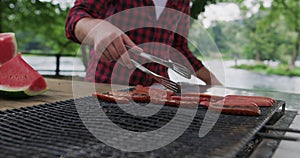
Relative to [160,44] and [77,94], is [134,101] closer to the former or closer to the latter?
[77,94]

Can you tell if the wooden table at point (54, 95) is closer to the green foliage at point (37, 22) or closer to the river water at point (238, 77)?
the river water at point (238, 77)

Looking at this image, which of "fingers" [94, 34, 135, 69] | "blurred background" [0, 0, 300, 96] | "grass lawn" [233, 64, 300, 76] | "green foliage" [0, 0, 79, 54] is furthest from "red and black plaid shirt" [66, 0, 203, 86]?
"green foliage" [0, 0, 79, 54]

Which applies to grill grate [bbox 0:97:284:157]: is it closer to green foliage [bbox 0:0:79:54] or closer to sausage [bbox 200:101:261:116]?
sausage [bbox 200:101:261:116]

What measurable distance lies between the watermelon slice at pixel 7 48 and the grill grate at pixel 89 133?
0.86 m

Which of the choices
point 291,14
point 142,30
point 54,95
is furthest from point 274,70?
point 54,95

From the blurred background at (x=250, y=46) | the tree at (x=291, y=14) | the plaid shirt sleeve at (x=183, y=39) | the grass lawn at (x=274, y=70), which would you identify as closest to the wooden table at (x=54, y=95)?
the plaid shirt sleeve at (x=183, y=39)

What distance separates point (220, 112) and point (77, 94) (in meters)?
0.76

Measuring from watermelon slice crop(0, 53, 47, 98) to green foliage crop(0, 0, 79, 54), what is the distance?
3429mm

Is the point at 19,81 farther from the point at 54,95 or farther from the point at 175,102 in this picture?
the point at 175,102

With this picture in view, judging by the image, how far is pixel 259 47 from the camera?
4.25m

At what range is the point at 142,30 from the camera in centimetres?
207

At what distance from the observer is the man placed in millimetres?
1756

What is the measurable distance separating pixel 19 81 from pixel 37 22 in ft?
14.5

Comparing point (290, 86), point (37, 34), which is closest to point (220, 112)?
point (290, 86)
